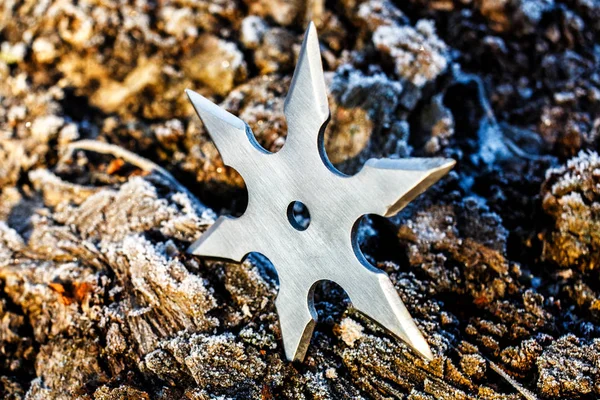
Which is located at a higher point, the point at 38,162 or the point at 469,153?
the point at 469,153

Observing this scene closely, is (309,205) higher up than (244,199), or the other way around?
(309,205)

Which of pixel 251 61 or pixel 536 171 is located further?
pixel 251 61

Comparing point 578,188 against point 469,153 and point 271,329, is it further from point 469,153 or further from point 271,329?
point 271,329

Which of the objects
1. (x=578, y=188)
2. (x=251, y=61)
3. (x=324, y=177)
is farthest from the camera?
(x=251, y=61)

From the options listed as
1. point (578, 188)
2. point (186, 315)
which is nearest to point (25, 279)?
point (186, 315)

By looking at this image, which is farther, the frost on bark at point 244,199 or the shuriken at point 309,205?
the frost on bark at point 244,199

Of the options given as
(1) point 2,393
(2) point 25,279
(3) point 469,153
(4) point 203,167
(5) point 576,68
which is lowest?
(1) point 2,393

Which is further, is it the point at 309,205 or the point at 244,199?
the point at 244,199

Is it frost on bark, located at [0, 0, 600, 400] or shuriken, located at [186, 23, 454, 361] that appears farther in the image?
frost on bark, located at [0, 0, 600, 400]
